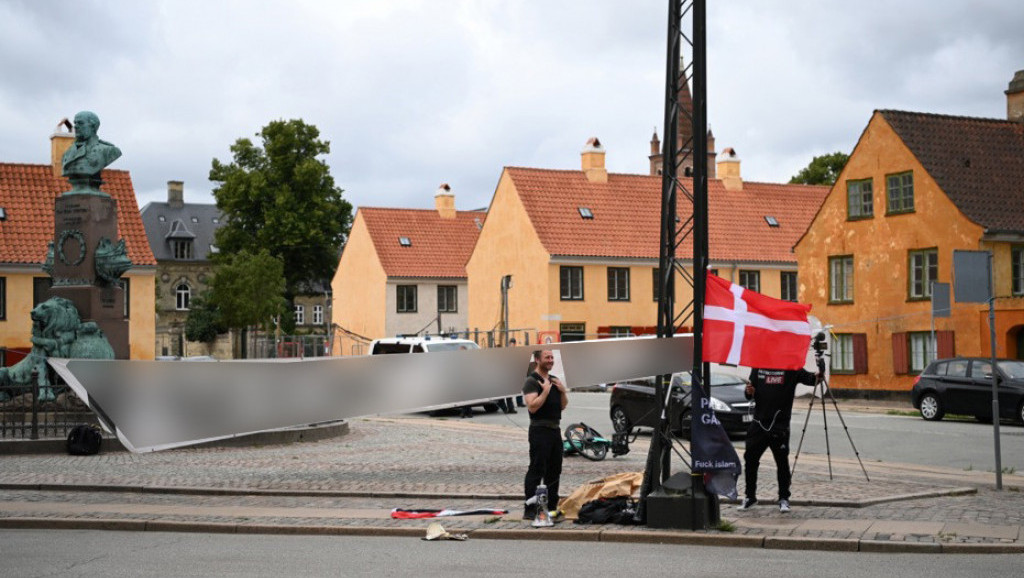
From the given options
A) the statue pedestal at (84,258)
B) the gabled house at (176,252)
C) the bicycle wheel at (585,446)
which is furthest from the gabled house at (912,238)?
the gabled house at (176,252)

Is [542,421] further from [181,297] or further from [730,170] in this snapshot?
[181,297]

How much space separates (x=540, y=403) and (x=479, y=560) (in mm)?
2455

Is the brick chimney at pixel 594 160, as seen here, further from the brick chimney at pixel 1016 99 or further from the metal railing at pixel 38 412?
the metal railing at pixel 38 412

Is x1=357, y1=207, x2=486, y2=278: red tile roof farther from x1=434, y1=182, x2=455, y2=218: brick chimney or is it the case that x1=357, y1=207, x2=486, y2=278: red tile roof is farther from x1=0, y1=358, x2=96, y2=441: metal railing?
x1=0, y1=358, x2=96, y2=441: metal railing

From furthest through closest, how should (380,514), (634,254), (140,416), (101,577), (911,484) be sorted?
(634,254) → (911,484) → (140,416) → (380,514) → (101,577)

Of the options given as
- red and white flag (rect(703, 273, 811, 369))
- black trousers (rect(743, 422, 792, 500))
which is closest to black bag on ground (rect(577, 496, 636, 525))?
black trousers (rect(743, 422, 792, 500))

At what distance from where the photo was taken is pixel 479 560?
11.2 metres

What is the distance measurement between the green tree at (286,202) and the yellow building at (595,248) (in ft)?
34.4

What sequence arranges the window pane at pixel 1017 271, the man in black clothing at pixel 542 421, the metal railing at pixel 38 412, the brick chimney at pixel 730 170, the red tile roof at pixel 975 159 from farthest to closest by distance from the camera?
the brick chimney at pixel 730 170 < the red tile roof at pixel 975 159 < the window pane at pixel 1017 271 < the metal railing at pixel 38 412 < the man in black clothing at pixel 542 421

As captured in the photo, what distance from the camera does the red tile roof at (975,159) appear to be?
136 feet

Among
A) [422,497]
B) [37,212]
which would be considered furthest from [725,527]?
[37,212]

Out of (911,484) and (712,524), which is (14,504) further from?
(911,484)

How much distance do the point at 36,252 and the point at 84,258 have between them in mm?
26295

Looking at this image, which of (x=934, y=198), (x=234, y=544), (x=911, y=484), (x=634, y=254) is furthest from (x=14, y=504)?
(x=634, y=254)
